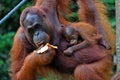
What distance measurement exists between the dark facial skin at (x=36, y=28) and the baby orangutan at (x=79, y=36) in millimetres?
161

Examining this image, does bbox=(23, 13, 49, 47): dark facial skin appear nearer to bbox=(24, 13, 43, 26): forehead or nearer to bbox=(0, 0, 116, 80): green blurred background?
bbox=(24, 13, 43, 26): forehead

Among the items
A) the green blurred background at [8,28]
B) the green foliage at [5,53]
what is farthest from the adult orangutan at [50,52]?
the green foliage at [5,53]

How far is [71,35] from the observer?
341 centimetres

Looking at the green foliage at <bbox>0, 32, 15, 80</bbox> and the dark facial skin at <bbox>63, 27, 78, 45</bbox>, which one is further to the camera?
the green foliage at <bbox>0, 32, 15, 80</bbox>

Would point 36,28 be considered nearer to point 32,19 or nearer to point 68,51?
point 32,19

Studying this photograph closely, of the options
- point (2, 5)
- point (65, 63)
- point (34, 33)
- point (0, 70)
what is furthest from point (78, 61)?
point (2, 5)

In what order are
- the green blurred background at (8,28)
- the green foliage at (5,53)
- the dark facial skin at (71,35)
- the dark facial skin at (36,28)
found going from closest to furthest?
1. the dark facial skin at (36,28)
2. the dark facial skin at (71,35)
3. the green blurred background at (8,28)
4. the green foliage at (5,53)

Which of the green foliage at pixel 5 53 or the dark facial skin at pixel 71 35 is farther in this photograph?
the green foliage at pixel 5 53

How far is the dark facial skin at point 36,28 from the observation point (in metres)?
3.23

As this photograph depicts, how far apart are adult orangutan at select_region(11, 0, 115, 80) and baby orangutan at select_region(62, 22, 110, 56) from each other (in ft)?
0.09

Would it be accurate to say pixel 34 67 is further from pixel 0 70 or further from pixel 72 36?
pixel 0 70

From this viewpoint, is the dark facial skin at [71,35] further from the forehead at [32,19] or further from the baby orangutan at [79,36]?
the forehead at [32,19]

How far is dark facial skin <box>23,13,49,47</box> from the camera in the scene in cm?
323

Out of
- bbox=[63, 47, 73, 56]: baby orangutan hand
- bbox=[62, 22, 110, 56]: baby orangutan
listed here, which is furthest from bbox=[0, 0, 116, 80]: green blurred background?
bbox=[63, 47, 73, 56]: baby orangutan hand
